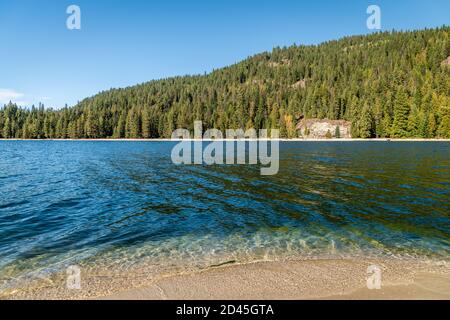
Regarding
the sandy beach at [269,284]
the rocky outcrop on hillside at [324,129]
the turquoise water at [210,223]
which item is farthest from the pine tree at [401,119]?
the sandy beach at [269,284]

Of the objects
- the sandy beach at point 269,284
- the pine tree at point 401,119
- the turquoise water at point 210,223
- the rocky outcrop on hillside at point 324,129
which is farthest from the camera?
the rocky outcrop on hillside at point 324,129

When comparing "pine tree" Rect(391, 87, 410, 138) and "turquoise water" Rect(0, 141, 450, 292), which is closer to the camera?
"turquoise water" Rect(0, 141, 450, 292)

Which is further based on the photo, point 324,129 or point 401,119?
point 324,129

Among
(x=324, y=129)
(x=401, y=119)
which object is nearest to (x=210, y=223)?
(x=401, y=119)

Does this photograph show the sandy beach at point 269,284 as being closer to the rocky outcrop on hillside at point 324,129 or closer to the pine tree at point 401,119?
the pine tree at point 401,119

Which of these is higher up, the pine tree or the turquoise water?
the pine tree

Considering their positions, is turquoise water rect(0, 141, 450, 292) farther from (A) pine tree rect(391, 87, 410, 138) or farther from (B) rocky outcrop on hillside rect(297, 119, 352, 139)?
(B) rocky outcrop on hillside rect(297, 119, 352, 139)

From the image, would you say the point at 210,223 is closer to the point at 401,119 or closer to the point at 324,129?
the point at 401,119

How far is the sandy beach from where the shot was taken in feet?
29.3

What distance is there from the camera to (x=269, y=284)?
9.70 meters

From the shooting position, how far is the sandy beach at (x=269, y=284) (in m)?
8.93

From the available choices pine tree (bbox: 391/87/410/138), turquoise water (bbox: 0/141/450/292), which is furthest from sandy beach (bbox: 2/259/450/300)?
pine tree (bbox: 391/87/410/138)

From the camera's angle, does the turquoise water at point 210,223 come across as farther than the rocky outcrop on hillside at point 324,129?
No

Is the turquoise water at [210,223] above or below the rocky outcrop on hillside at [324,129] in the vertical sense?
below
